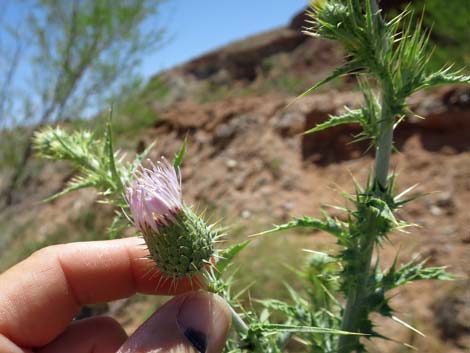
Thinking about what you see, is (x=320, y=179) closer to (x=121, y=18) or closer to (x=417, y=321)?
(x=417, y=321)

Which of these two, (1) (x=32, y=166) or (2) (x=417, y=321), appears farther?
(1) (x=32, y=166)

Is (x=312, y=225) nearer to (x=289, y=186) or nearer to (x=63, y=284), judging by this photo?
(x=63, y=284)

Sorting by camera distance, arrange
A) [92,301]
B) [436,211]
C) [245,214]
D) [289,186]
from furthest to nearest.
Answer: [289,186] → [245,214] → [436,211] → [92,301]

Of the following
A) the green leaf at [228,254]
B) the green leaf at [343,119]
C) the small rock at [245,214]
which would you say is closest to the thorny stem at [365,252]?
the green leaf at [343,119]

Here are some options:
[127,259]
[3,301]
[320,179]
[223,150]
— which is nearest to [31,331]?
[3,301]

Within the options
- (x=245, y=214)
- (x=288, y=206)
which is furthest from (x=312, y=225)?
(x=245, y=214)

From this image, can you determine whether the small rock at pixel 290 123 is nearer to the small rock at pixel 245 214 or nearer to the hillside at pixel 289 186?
the hillside at pixel 289 186
